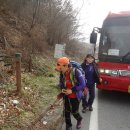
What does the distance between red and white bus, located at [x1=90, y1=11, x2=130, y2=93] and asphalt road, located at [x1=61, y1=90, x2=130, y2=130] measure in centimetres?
52

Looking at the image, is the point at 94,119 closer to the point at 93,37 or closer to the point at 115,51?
the point at 115,51

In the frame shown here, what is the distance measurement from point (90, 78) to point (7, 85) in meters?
2.34

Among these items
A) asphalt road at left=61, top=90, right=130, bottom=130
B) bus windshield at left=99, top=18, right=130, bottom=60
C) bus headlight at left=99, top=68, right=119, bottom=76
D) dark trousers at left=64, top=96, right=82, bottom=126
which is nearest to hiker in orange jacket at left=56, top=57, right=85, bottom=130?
dark trousers at left=64, top=96, right=82, bottom=126

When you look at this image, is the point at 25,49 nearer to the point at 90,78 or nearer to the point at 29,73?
the point at 29,73

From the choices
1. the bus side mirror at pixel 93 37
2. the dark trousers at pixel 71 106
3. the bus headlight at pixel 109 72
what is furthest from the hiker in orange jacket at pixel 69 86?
the bus side mirror at pixel 93 37

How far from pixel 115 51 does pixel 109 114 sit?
2068 mm

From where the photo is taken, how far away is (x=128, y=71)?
8.93m

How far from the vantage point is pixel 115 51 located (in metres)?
9.20

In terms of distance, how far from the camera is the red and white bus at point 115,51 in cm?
898

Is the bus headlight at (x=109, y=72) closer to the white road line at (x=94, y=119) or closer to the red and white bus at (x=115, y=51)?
the red and white bus at (x=115, y=51)

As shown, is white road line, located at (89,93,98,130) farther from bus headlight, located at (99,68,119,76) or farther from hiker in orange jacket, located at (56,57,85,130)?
bus headlight, located at (99,68,119,76)

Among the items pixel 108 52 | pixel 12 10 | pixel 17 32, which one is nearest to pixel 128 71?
pixel 108 52

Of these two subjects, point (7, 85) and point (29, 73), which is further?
point (29, 73)

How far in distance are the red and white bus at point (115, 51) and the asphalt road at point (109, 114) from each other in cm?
52
